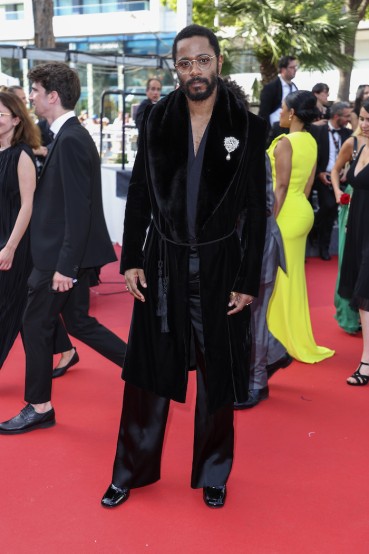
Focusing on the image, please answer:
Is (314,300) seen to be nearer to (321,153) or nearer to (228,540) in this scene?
(321,153)

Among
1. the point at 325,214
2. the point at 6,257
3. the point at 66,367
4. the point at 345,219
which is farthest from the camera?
the point at 325,214

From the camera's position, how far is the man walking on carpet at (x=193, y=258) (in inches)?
104

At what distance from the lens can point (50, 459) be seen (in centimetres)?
333

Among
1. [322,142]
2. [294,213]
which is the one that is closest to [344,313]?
[294,213]

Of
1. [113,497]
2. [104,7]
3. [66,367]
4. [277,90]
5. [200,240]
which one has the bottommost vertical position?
[66,367]

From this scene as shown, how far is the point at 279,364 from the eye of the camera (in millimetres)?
4496

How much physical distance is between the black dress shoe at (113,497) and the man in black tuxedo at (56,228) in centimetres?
82

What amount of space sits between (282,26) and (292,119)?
8.13 meters

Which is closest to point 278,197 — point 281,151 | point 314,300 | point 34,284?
point 281,151

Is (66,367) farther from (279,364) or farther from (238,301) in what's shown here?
(238,301)

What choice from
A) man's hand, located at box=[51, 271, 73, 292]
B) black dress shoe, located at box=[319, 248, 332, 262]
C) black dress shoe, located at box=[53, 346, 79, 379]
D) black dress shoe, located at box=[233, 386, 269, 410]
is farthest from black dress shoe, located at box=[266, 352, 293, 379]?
black dress shoe, located at box=[319, 248, 332, 262]

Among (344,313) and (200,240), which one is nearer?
(200,240)

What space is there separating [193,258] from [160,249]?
14cm

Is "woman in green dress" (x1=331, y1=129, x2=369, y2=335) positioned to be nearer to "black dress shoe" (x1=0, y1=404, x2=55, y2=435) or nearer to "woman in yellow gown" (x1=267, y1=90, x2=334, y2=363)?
"woman in yellow gown" (x1=267, y1=90, x2=334, y2=363)
